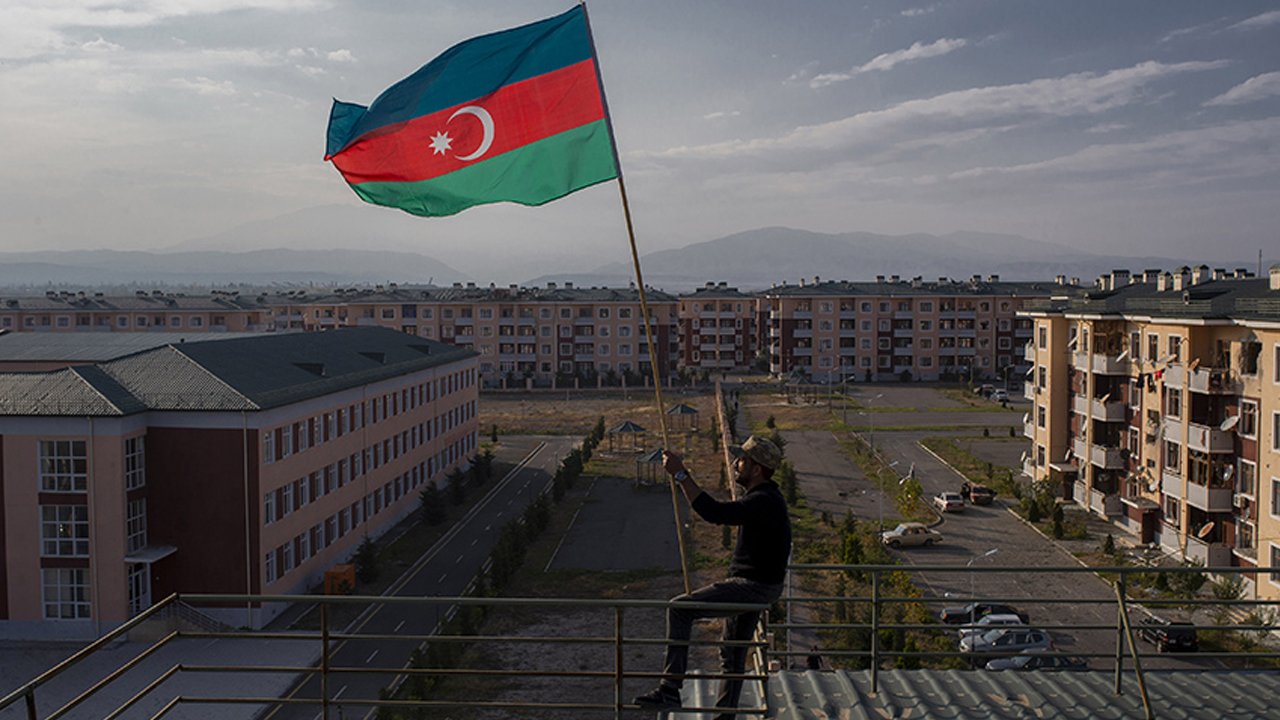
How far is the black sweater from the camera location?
19.5 ft

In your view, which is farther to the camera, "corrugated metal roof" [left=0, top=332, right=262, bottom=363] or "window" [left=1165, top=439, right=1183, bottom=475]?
"corrugated metal roof" [left=0, top=332, right=262, bottom=363]

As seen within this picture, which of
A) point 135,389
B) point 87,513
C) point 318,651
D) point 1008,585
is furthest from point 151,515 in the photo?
point 1008,585

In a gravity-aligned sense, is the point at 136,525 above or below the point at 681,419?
above

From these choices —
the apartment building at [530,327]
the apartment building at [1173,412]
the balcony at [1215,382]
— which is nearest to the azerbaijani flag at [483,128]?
the apartment building at [1173,412]

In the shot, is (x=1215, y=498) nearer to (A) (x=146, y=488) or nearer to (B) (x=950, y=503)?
(B) (x=950, y=503)

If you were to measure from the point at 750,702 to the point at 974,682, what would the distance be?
5.88 feet

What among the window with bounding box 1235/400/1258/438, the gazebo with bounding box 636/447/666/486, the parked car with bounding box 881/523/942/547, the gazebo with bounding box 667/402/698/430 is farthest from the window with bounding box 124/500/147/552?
the gazebo with bounding box 667/402/698/430

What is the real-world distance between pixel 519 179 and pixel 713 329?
78.0 meters

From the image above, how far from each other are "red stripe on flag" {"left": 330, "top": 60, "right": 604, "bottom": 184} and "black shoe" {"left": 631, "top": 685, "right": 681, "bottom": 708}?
4.94m

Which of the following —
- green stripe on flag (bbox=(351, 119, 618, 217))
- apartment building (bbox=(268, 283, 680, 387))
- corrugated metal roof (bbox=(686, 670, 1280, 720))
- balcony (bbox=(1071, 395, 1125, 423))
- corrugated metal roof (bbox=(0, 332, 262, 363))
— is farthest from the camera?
apartment building (bbox=(268, 283, 680, 387))

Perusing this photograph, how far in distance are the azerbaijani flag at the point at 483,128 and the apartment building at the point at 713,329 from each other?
77.0 meters

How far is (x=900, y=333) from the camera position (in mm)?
78562

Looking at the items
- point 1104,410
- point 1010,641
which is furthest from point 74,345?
point 1104,410

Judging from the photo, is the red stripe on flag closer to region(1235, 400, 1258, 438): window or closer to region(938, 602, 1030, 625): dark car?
region(938, 602, 1030, 625): dark car
